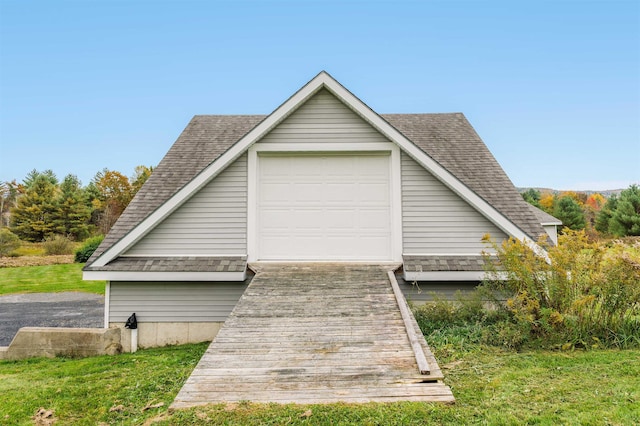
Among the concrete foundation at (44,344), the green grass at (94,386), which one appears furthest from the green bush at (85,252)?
the green grass at (94,386)

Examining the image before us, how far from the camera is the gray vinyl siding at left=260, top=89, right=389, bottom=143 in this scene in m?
8.42

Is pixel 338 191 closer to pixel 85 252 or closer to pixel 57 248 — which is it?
pixel 85 252

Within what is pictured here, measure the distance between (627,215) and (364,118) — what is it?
31.3 metres

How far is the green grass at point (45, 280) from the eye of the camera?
17297 mm

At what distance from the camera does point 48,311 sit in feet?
42.8

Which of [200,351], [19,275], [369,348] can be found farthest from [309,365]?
[19,275]

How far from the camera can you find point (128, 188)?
4369cm

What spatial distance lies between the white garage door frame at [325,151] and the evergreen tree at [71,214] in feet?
120

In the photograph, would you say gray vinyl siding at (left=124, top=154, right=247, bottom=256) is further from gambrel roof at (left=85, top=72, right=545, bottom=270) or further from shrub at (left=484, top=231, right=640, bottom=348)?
shrub at (left=484, top=231, right=640, bottom=348)

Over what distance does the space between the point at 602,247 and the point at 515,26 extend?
1540cm

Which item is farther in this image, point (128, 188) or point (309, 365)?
point (128, 188)

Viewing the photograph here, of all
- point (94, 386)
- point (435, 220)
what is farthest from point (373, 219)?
point (94, 386)

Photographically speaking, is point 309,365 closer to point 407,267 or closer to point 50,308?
point 407,267

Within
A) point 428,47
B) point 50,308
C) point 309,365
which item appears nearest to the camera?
point 309,365
